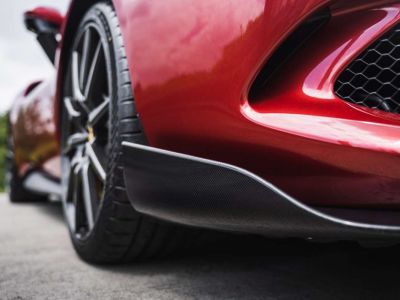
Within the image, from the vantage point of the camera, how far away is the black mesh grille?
0.99 meters

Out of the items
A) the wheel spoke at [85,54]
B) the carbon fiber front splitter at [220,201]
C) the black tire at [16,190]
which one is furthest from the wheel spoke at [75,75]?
the black tire at [16,190]

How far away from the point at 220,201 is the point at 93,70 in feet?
2.88

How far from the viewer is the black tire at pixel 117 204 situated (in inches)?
52.7

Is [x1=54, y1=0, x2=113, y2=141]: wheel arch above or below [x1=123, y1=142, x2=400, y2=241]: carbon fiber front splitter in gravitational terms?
above

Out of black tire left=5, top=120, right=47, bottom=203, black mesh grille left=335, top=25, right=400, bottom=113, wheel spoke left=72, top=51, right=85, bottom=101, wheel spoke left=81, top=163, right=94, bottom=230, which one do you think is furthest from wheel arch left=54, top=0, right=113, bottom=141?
black tire left=5, top=120, right=47, bottom=203

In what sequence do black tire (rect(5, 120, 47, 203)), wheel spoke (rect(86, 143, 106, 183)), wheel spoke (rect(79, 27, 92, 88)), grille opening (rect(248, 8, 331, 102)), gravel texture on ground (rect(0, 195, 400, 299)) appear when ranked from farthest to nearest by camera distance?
black tire (rect(5, 120, 47, 203))
wheel spoke (rect(79, 27, 92, 88))
wheel spoke (rect(86, 143, 106, 183))
gravel texture on ground (rect(0, 195, 400, 299))
grille opening (rect(248, 8, 331, 102))

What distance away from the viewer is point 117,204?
1402mm

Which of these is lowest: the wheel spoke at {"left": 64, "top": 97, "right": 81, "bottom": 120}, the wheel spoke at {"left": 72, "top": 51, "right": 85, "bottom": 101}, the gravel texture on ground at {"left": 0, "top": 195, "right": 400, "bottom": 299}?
the gravel texture on ground at {"left": 0, "top": 195, "right": 400, "bottom": 299}

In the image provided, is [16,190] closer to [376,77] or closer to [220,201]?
[220,201]

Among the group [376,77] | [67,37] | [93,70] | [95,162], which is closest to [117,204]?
[95,162]

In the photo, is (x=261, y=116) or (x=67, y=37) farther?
(x=67, y=37)

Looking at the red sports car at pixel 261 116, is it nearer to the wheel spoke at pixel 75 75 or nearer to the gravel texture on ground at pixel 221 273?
the gravel texture on ground at pixel 221 273

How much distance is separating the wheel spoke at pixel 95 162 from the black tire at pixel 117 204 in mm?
77

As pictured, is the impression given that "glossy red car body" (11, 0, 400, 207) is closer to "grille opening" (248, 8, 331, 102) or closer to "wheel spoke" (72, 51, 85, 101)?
"grille opening" (248, 8, 331, 102)
